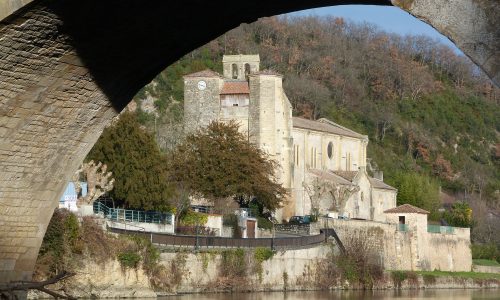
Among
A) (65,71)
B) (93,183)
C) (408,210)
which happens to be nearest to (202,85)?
(408,210)

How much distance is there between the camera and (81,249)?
32750mm

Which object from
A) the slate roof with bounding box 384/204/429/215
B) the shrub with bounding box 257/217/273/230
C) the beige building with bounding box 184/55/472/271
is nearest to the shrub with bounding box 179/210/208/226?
the shrub with bounding box 257/217/273/230

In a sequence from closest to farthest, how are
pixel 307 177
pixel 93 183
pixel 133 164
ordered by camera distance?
pixel 93 183, pixel 133 164, pixel 307 177

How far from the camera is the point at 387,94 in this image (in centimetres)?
11275

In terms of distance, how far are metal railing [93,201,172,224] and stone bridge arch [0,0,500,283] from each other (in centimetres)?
2656

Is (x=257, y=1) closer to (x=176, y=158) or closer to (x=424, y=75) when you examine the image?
(x=176, y=158)

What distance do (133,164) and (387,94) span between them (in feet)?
243

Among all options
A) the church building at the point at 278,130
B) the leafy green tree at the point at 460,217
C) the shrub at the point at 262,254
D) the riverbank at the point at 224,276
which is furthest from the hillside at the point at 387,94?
the shrub at the point at 262,254

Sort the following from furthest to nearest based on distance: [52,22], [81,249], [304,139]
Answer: [304,139] → [81,249] → [52,22]

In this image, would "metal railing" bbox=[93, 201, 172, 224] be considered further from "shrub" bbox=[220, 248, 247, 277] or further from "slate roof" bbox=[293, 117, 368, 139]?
"slate roof" bbox=[293, 117, 368, 139]

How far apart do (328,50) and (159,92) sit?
37194 millimetres

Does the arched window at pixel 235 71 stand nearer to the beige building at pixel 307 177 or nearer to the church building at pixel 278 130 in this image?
the beige building at pixel 307 177

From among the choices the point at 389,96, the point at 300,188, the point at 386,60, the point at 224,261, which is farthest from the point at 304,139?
the point at 386,60

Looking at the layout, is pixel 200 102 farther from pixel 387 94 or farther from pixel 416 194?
pixel 387 94
